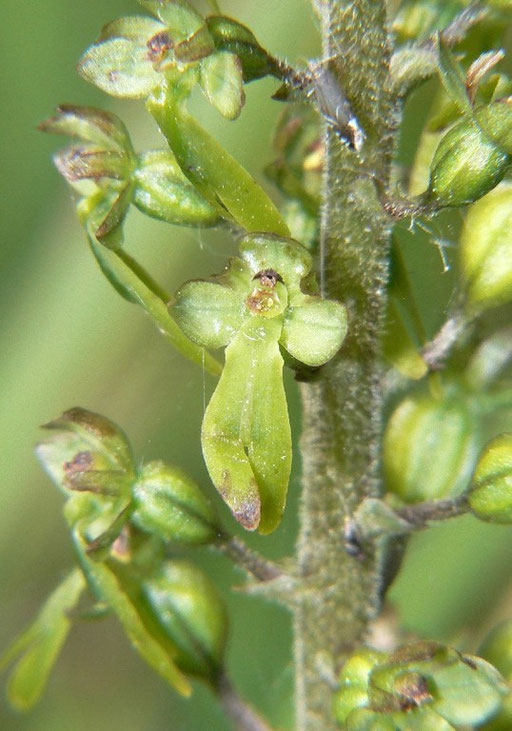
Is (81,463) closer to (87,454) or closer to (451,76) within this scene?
(87,454)

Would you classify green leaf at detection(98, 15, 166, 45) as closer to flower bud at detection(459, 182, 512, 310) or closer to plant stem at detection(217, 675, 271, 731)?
flower bud at detection(459, 182, 512, 310)

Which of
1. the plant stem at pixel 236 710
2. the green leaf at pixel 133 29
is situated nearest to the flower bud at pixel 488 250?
the green leaf at pixel 133 29

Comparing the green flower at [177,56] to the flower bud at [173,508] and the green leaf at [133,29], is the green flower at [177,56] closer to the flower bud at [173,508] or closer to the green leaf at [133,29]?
the green leaf at [133,29]

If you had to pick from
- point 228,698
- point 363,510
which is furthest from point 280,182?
point 228,698

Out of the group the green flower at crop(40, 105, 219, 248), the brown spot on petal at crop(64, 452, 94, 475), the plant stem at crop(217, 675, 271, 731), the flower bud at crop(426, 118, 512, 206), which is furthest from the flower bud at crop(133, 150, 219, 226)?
the plant stem at crop(217, 675, 271, 731)

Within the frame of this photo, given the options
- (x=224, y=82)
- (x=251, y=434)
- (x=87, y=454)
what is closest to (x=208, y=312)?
(x=251, y=434)

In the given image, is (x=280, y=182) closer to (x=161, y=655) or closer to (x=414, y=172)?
(x=414, y=172)
